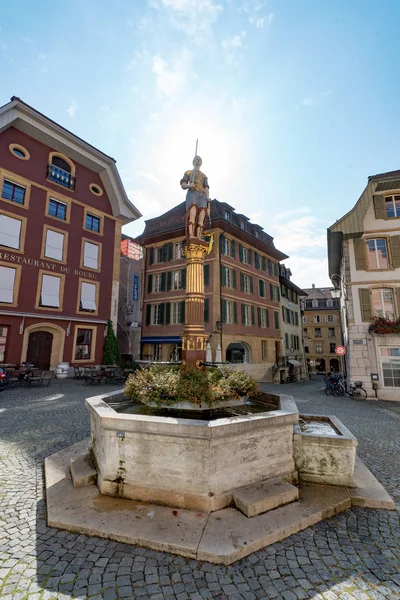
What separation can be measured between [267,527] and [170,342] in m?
19.5

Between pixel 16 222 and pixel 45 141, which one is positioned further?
pixel 45 141

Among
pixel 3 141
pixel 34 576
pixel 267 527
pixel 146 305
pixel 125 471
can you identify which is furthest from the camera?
pixel 146 305

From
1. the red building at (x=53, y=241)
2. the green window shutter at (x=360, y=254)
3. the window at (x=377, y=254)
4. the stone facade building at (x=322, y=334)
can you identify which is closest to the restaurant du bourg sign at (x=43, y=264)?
the red building at (x=53, y=241)

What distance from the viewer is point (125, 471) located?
3.77 metres

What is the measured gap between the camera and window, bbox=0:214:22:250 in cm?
1650

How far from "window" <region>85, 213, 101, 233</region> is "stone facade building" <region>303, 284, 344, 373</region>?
123 feet

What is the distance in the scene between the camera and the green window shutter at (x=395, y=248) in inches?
615

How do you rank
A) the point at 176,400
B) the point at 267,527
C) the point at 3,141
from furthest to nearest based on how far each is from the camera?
the point at 3,141 → the point at 176,400 → the point at 267,527

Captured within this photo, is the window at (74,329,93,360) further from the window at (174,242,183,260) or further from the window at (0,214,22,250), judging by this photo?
the window at (174,242,183,260)

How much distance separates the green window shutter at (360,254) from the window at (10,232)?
19541mm

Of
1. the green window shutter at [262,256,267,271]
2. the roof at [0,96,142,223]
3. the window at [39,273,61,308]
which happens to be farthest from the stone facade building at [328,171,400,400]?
the window at [39,273,61,308]

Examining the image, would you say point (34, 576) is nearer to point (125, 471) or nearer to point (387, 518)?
point (125, 471)

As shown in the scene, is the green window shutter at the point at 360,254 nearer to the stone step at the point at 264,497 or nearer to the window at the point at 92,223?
the stone step at the point at 264,497

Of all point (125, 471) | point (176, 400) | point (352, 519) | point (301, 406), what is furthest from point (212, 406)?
point (301, 406)
